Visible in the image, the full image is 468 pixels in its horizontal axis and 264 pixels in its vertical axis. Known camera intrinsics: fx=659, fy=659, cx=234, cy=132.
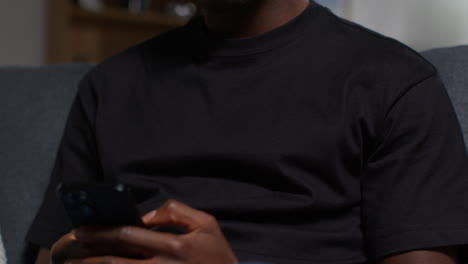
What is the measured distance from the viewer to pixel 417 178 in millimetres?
784

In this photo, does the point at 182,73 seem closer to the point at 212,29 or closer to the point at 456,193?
the point at 212,29

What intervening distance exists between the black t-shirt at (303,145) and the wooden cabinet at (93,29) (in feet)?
5.65

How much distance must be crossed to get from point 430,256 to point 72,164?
52 centimetres

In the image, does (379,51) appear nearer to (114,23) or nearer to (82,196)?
(82,196)

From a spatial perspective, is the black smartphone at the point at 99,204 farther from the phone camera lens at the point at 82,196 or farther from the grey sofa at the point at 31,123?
the grey sofa at the point at 31,123

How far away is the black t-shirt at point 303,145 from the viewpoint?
0.79 metres

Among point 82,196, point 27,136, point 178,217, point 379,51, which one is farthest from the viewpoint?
point 27,136

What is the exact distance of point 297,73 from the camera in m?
0.87

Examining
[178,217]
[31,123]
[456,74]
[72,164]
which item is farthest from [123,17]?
[178,217]

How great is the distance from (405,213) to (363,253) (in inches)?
3.9

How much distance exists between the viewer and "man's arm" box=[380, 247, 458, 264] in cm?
76

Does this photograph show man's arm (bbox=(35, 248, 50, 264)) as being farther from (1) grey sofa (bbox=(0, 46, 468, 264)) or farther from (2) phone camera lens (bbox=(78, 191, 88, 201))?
(2) phone camera lens (bbox=(78, 191, 88, 201))

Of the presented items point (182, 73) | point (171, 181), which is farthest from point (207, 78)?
point (171, 181)

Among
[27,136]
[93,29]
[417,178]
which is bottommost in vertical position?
[93,29]
